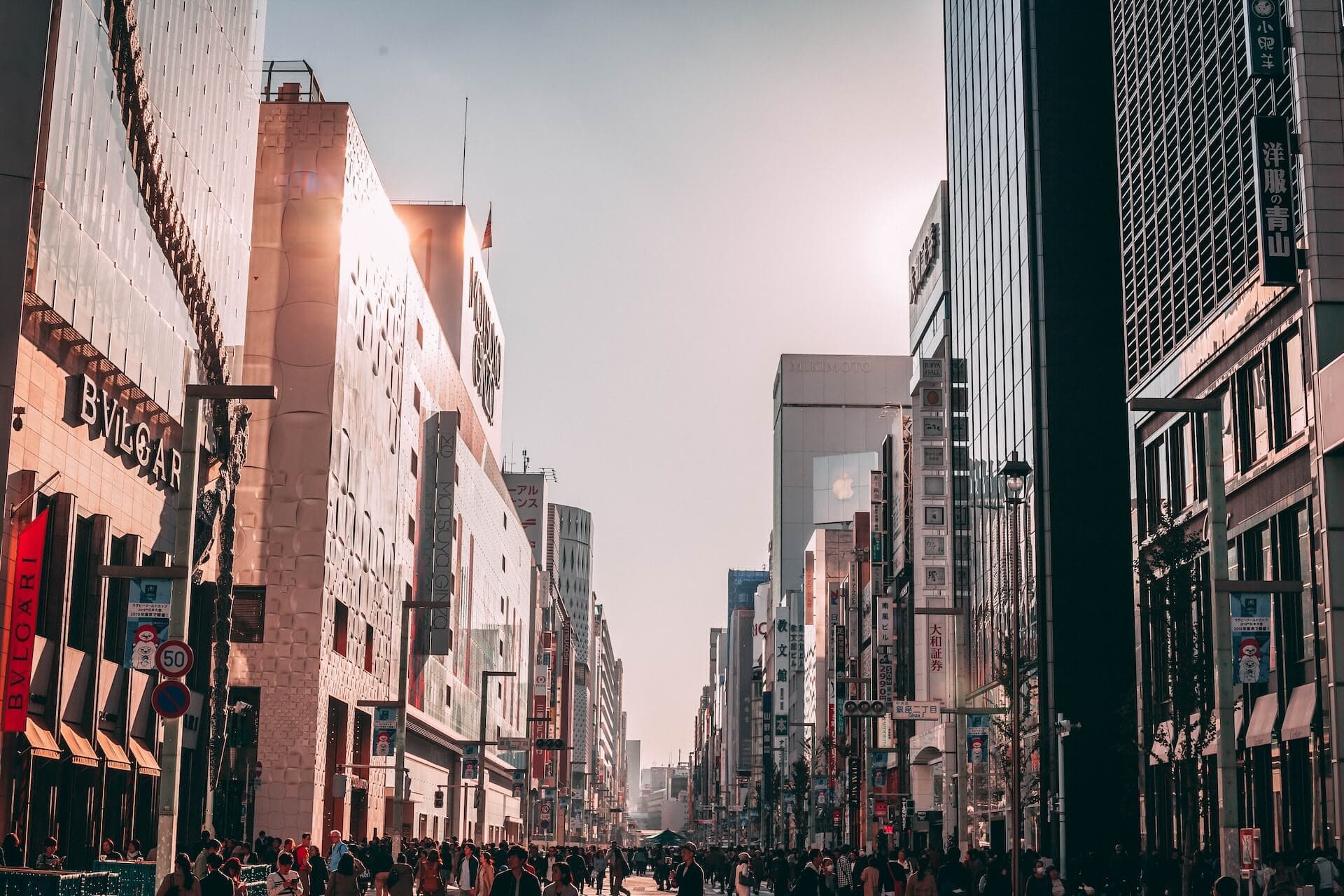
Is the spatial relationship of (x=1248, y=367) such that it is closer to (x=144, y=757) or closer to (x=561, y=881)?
(x=561, y=881)

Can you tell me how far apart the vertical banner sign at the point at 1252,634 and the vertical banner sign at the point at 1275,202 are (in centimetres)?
955

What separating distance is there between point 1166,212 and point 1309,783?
55.5 feet

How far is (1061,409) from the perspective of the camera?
56.5 metres

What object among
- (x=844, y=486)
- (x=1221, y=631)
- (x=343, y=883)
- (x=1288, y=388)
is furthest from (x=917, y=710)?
(x=844, y=486)

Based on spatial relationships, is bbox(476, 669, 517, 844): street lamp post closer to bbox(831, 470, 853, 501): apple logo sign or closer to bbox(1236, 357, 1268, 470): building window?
bbox(1236, 357, 1268, 470): building window

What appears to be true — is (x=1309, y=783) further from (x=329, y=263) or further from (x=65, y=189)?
(x=329, y=263)

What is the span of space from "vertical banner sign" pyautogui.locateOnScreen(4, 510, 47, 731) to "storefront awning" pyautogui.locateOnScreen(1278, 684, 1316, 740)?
26.0 meters

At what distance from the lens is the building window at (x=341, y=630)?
56.6 metres

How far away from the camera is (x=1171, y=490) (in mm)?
A: 44469

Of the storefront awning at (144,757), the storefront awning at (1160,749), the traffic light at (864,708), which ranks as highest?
the traffic light at (864,708)

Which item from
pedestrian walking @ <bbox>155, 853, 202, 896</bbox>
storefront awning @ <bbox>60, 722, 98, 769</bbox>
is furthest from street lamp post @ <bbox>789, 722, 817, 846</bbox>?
pedestrian walking @ <bbox>155, 853, 202, 896</bbox>

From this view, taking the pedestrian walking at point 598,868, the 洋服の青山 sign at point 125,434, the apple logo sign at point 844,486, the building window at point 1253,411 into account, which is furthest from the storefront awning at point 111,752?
the apple logo sign at point 844,486

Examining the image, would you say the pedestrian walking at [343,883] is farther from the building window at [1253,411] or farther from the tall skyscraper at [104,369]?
the building window at [1253,411]

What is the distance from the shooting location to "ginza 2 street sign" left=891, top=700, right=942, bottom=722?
4919 centimetres
